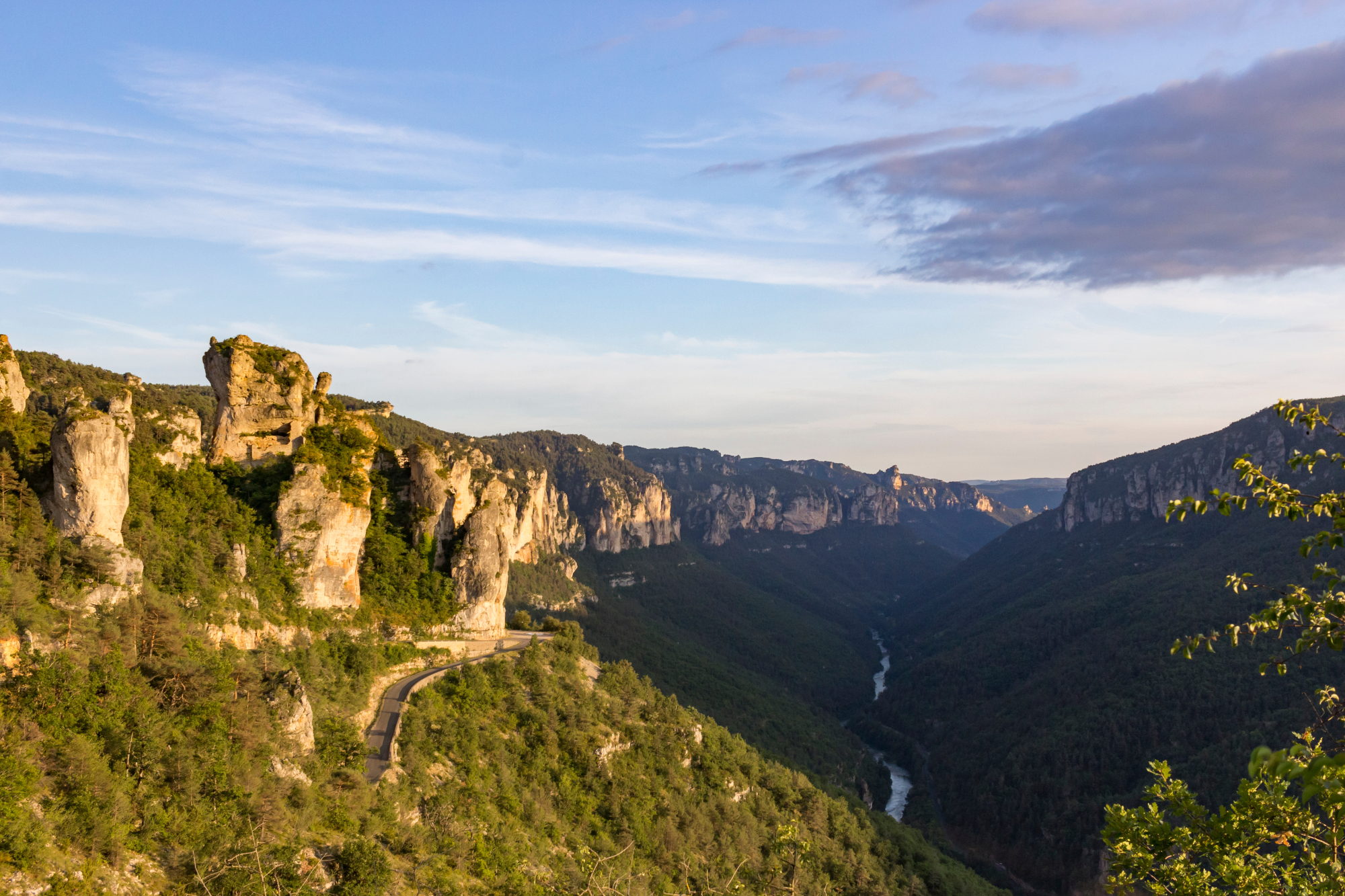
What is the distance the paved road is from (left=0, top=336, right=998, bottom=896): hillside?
871 millimetres

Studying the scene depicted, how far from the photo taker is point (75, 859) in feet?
82.6

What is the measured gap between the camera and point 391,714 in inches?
1890

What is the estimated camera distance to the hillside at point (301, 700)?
2916cm

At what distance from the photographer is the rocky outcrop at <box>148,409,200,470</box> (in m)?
52.2

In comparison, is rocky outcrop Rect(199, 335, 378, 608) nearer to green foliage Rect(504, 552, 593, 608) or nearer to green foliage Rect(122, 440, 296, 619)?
green foliage Rect(122, 440, 296, 619)

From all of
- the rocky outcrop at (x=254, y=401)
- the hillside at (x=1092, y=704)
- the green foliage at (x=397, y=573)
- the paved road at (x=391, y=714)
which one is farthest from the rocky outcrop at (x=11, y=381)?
the hillside at (x=1092, y=704)

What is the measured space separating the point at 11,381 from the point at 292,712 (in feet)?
87.4

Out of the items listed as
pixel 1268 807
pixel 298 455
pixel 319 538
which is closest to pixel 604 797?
pixel 319 538

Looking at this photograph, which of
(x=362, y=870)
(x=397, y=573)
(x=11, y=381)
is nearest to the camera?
(x=362, y=870)

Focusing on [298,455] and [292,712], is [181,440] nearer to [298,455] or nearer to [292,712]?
[298,455]

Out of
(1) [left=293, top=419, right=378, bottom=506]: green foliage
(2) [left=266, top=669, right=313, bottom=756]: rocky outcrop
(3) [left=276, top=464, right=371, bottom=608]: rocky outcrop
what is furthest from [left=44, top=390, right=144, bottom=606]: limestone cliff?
(1) [left=293, top=419, right=378, bottom=506]: green foliage

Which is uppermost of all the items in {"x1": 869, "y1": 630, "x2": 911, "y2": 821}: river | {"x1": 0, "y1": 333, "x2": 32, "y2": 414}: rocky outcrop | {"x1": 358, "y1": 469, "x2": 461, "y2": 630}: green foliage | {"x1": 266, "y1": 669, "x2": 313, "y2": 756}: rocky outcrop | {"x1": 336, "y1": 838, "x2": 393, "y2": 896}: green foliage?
{"x1": 0, "y1": 333, "x2": 32, "y2": 414}: rocky outcrop

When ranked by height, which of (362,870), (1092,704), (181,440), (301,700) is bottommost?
(1092,704)

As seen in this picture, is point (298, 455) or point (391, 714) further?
point (298, 455)
